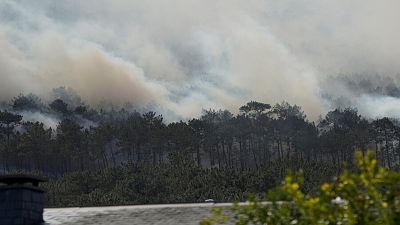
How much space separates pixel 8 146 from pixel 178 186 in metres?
61.3

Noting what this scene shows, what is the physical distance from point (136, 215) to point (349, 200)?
989 centimetres

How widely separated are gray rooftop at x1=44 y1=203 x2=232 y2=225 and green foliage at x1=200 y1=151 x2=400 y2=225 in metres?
7.14

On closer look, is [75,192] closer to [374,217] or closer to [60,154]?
[60,154]

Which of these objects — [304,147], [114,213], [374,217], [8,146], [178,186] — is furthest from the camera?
[304,147]

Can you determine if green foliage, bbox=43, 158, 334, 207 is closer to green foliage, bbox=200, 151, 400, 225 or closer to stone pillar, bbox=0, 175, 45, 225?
stone pillar, bbox=0, 175, 45, 225

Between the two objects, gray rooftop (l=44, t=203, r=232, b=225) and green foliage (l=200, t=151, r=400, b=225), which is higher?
green foliage (l=200, t=151, r=400, b=225)

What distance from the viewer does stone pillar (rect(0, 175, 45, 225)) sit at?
643 inches

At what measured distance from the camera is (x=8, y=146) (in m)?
142

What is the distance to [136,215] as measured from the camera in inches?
676

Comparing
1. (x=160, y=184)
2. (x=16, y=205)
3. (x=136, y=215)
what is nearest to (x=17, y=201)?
(x=16, y=205)

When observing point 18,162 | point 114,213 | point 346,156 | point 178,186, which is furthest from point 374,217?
point 18,162

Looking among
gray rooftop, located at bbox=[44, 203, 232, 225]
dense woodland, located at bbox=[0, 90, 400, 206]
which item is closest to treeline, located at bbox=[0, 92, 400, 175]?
dense woodland, located at bbox=[0, 90, 400, 206]

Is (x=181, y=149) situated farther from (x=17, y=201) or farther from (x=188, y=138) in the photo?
(x=17, y=201)

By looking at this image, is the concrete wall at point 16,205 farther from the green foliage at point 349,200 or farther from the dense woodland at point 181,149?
the dense woodland at point 181,149
